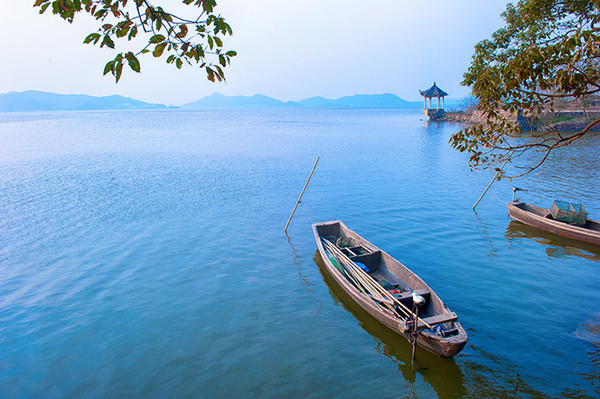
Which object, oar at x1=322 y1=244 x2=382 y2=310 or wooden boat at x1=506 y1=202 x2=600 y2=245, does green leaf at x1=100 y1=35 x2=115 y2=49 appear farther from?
wooden boat at x1=506 y1=202 x2=600 y2=245

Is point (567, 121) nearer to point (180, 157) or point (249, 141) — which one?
point (249, 141)

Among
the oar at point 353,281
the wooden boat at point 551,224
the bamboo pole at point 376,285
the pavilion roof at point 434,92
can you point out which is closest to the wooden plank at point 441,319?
the bamboo pole at point 376,285

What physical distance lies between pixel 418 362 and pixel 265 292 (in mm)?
5204

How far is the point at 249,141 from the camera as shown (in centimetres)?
4972

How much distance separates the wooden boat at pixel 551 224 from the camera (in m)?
14.4

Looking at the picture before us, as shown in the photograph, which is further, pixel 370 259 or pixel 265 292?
pixel 370 259

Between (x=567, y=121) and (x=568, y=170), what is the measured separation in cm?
3101

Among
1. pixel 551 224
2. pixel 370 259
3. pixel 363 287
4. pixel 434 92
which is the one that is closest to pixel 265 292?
pixel 363 287

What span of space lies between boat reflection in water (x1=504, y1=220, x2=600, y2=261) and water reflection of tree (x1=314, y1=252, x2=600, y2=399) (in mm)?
6343

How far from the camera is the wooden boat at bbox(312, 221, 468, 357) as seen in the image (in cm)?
808

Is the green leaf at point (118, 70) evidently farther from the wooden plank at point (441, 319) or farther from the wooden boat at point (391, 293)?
the wooden plank at point (441, 319)

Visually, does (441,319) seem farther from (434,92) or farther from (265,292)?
(434,92)

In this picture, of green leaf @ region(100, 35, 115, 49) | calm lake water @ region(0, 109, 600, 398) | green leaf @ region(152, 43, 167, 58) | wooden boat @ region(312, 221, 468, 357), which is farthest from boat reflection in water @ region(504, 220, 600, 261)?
green leaf @ region(100, 35, 115, 49)

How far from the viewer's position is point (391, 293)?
10.2m
